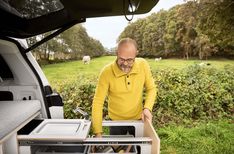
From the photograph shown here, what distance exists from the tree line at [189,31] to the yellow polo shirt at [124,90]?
8669mm

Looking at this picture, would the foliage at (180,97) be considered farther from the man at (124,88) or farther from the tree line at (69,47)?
the tree line at (69,47)

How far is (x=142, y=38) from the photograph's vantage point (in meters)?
20.9

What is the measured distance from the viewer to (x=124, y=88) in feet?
8.59

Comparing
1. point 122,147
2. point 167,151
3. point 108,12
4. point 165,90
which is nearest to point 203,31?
point 165,90

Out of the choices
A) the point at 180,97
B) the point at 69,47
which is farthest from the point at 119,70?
the point at 69,47

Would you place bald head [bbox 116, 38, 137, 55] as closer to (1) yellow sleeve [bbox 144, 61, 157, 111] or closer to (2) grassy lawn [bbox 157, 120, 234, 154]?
(1) yellow sleeve [bbox 144, 61, 157, 111]

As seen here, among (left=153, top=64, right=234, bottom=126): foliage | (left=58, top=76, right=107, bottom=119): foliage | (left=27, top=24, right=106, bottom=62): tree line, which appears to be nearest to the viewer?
(left=58, top=76, right=107, bottom=119): foliage

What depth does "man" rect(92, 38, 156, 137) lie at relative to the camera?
7.84 feet

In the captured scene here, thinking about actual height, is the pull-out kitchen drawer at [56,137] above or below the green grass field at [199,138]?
above

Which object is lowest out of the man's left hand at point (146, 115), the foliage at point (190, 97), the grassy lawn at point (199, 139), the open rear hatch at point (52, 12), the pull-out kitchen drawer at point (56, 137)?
the grassy lawn at point (199, 139)

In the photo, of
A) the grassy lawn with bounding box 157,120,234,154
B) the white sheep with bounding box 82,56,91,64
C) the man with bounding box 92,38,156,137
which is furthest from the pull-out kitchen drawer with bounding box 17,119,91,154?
the white sheep with bounding box 82,56,91,64

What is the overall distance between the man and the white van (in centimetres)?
22

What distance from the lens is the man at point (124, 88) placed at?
239 cm

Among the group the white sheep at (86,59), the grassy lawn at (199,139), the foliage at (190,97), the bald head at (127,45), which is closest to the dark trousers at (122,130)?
the bald head at (127,45)
